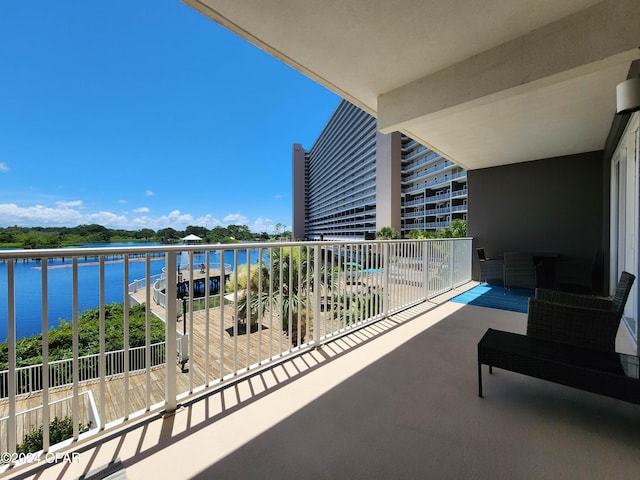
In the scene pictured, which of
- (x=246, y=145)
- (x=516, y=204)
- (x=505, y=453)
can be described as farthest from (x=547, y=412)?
(x=246, y=145)

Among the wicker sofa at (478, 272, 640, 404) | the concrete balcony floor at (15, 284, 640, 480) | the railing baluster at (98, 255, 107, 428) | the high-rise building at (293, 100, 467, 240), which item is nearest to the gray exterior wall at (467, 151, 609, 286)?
the wicker sofa at (478, 272, 640, 404)

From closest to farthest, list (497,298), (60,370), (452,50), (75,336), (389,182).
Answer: (75,336) < (452,50) < (497,298) < (60,370) < (389,182)

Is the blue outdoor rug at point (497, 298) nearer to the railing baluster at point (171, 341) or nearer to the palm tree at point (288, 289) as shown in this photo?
the palm tree at point (288, 289)

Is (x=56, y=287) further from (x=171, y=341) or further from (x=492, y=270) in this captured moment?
(x=492, y=270)

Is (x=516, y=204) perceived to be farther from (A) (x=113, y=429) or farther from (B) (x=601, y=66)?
(A) (x=113, y=429)

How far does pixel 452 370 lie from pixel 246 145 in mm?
48443

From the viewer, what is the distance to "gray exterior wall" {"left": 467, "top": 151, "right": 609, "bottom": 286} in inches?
213

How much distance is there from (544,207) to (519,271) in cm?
177

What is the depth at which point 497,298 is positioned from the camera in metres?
5.00

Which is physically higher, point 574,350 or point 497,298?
point 574,350

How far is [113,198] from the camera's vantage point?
39188 millimetres

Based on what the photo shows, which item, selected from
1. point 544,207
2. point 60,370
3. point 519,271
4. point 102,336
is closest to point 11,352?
point 102,336

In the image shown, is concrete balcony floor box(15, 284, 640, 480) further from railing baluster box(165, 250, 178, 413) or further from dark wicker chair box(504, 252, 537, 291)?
dark wicker chair box(504, 252, 537, 291)

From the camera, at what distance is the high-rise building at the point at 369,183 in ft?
125
